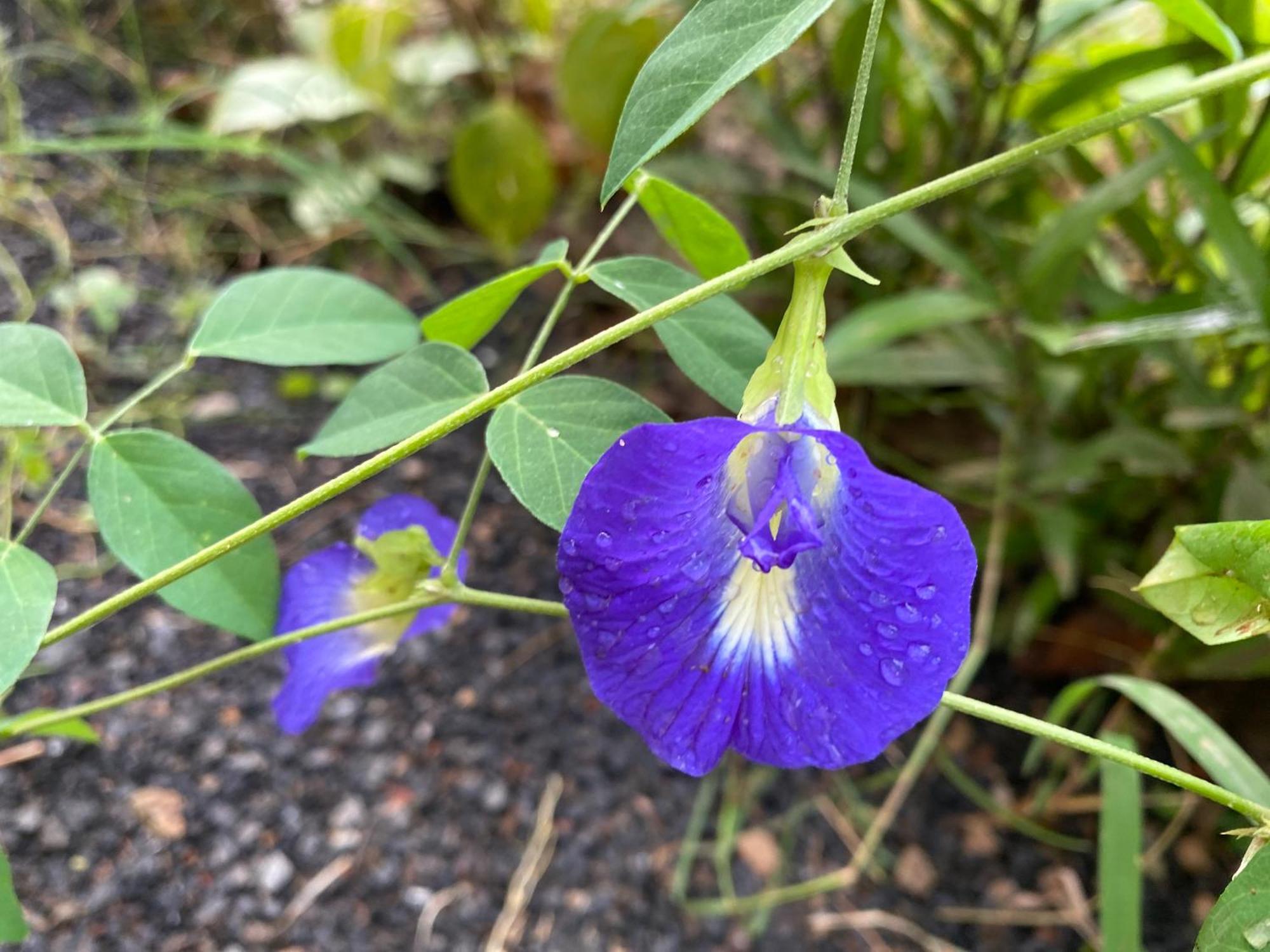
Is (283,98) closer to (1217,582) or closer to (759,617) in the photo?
(759,617)

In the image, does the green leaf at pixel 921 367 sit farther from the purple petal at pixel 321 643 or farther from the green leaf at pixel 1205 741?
the purple petal at pixel 321 643

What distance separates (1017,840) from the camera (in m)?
1.18

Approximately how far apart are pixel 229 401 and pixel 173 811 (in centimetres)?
60

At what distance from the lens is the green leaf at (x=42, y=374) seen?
0.65 m

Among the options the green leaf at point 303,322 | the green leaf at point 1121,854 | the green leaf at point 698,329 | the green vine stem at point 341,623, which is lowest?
the green leaf at point 1121,854

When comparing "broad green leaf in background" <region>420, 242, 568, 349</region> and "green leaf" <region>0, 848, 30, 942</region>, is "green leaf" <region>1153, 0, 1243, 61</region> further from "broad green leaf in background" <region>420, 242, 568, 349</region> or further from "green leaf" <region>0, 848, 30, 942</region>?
"green leaf" <region>0, 848, 30, 942</region>

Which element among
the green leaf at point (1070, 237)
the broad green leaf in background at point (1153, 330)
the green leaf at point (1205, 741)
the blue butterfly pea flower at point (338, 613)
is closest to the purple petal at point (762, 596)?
the blue butterfly pea flower at point (338, 613)

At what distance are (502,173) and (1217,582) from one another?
1236 mm

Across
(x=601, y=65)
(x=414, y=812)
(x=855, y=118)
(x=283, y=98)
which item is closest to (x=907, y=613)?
(x=855, y=118)

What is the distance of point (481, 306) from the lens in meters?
0.68

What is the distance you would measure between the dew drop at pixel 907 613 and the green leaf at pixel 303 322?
1.41ft

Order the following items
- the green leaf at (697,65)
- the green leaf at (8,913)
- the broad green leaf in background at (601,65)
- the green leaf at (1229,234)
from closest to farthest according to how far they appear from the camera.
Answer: the green leaf at (697,65) < the green leaf at (8,913) < the green leaf at (1229,234) < the broad green leaf in background at (601,65)

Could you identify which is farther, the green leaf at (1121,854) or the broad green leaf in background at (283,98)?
the broad green leaf in background at (283,98)

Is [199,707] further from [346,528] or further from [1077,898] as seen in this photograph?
[1077,898]
